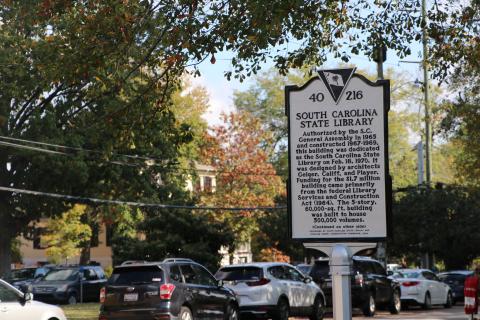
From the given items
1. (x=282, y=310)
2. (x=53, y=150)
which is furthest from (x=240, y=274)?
(x=53, y=150)

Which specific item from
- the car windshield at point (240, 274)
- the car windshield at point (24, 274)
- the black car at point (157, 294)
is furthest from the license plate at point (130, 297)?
the car windshield at point (24, 274)

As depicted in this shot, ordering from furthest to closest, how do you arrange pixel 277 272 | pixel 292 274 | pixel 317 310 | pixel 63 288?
pixel 63 288 → pixel 317 310 → pixel 292 274 → pixel 277 272

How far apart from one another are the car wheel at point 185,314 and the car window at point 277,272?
180 inches

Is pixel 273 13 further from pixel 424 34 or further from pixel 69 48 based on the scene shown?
pixel 424 34

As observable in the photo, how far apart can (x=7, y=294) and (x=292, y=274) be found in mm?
10228

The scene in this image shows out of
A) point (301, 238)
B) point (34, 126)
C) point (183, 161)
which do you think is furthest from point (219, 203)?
point (301, 238)

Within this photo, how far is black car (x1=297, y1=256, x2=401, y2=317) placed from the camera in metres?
28.5

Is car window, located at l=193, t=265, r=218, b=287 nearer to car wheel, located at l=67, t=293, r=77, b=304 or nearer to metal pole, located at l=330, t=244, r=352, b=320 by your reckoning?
metal pole, located at l=330, t=244, r=352, b=320

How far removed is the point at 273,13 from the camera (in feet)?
42.6

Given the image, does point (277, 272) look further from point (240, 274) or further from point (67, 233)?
point (67, 233)

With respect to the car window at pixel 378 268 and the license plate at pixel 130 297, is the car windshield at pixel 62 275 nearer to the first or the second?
the car window at pixel 378 268

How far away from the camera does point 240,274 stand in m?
24.0

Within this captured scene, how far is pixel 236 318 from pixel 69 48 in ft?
30.7

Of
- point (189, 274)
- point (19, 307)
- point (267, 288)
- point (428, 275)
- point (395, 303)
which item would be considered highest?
point (189, 274)
